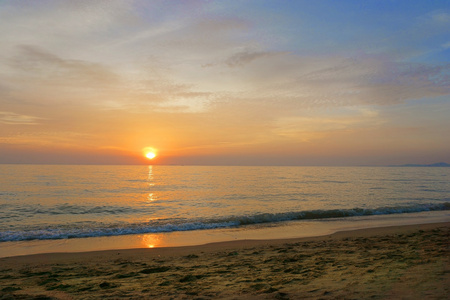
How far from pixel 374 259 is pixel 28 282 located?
10.0m

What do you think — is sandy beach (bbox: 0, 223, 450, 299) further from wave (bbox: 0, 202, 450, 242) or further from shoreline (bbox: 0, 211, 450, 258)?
wave (bbox: 0, 202, 450, 242)

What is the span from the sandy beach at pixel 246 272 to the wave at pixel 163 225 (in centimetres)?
496

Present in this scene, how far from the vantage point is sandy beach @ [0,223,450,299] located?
19.3 feet

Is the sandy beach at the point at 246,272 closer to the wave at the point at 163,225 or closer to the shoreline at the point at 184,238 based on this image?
the shoreline at the point at 184,238

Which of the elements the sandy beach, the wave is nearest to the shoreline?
the wave

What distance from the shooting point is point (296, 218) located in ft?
72.7

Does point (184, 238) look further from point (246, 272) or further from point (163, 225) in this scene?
point (246, 272)

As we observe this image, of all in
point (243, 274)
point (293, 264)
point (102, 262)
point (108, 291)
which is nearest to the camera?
point (108, 291)

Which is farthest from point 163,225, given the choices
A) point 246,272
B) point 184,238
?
point 246,272

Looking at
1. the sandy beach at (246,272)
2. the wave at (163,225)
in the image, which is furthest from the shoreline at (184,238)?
the sandy beach at (246,272)

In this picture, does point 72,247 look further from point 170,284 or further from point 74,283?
point 170,284

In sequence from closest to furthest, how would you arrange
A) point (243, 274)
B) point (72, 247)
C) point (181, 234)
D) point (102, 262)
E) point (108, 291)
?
point (108, 291), point (243, 274), point (102, 262), point (72, 247), point (181, 234)

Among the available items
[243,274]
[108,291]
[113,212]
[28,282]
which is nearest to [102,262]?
[28,282]

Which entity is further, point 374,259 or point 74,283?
point 374,259
